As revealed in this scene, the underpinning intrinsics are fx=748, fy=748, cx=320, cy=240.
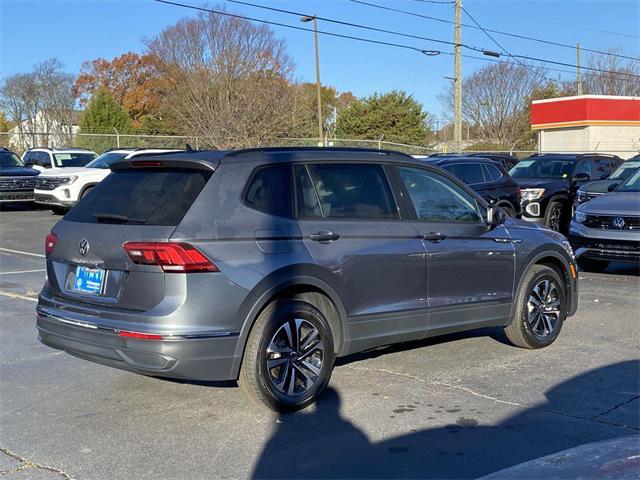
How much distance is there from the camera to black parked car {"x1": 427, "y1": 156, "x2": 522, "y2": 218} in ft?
50.8

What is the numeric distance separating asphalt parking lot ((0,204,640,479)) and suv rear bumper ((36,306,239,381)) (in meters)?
0.41

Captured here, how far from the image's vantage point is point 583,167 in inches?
694

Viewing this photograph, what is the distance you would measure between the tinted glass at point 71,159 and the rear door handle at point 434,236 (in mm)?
19346

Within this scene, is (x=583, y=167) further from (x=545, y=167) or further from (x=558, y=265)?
(x=558, y=265)

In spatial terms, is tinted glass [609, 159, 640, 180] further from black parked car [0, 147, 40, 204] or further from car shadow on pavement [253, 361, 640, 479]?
black parked car [0, 147, 40, 204]

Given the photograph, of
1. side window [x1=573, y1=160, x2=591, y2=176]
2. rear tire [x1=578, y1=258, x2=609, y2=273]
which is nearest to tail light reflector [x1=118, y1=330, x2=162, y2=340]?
rear tire [x1=578, y1=258, x2=609, y2=273]

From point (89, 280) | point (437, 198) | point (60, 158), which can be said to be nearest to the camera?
point (89, 280)

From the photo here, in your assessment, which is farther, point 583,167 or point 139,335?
point 583,167

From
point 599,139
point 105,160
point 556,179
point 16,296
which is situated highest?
point 599,139

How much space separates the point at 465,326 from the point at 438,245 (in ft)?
2.60

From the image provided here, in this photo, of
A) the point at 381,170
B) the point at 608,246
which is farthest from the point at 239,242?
the point at 608,246

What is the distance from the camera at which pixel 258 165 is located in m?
5.35

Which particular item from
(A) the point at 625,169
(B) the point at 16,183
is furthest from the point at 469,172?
(B) the point at 16,183

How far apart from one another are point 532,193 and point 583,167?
215 centimetres
